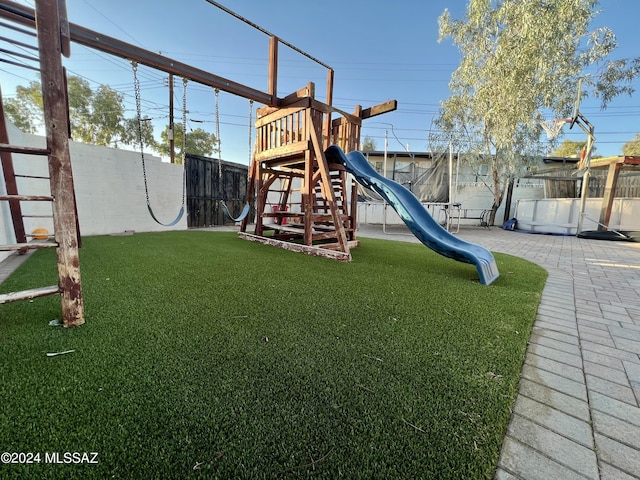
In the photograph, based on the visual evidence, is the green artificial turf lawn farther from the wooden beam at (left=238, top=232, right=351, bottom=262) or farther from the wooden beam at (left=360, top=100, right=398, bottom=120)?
the wooden beam at (left=360, top=100, right=398, bottom=120)

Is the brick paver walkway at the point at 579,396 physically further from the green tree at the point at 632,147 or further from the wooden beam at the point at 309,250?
the green tree at the point at 632,147

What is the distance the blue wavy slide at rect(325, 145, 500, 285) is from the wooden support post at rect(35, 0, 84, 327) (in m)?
3.12

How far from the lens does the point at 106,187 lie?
20.0ft

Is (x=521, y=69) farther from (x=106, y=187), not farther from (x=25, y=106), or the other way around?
(x=25, y=106)

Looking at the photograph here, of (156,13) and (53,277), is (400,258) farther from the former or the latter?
(156,13)

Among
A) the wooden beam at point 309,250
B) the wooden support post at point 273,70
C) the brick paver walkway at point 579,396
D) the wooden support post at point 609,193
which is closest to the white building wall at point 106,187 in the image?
the wooden beam at point 309,250

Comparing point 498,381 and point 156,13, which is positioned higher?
point 156,13

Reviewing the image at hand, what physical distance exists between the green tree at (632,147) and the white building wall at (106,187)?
28.9m

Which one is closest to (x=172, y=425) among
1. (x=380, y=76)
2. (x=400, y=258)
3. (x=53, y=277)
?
(x=53, y=277)

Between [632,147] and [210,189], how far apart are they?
1187 inches

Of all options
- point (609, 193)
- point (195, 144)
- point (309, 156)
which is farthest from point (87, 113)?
point (609, 193)

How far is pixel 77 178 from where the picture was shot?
5617mm

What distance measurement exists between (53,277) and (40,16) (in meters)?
2.17

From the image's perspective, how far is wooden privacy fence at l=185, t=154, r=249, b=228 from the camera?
8195 millimetres
